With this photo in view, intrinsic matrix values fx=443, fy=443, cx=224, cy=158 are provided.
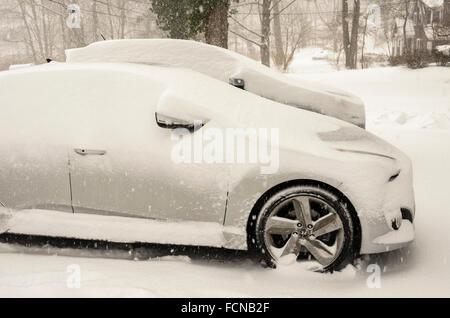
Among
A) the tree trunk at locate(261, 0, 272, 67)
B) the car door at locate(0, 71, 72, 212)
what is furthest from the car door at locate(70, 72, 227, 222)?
the tree trunk at locate(261, 0, 272, 67)

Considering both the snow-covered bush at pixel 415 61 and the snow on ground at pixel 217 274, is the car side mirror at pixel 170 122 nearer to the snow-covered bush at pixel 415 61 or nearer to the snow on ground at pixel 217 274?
Answer: the snow on ground at pixel 217 274

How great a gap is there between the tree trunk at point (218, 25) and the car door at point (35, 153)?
7569 mm

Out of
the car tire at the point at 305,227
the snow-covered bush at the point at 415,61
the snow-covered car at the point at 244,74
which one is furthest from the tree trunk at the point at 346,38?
the car tire at the point at 305,227

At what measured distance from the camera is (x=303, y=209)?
3.06m

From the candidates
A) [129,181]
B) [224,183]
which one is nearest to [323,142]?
[224,183]

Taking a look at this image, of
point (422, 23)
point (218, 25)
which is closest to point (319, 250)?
point (218, 25)

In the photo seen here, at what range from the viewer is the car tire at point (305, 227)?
3.01 meters

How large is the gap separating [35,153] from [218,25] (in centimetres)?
805

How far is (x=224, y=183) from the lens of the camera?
3.01m

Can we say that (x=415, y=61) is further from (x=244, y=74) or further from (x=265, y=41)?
(x=244, y=74)

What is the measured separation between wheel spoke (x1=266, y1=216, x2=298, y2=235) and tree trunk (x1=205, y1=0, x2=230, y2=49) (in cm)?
801

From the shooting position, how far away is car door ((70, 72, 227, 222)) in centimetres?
303
